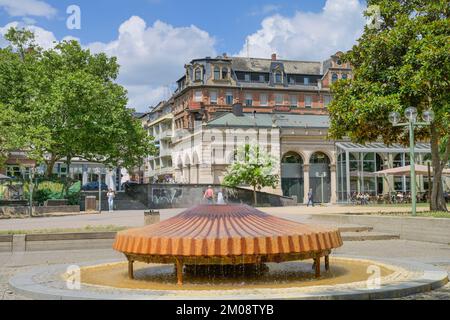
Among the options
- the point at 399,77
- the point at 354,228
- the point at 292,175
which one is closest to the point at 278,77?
the point at 292,175

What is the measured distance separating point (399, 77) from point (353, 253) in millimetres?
9842

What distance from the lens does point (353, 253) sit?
13.7 meters

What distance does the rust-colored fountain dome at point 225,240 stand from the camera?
25.9 ft

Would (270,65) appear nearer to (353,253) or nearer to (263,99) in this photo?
(263,99)

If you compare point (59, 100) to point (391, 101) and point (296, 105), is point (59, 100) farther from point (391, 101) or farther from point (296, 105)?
point (296, 105)

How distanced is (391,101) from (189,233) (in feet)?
47.5

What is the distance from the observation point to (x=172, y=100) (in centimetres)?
8738

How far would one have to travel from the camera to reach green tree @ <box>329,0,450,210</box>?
20.5 metres

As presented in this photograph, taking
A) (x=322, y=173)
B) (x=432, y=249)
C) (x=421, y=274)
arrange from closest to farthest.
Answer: (x=421, y=274) → (x=432, y=249) → (x=322, y=173)

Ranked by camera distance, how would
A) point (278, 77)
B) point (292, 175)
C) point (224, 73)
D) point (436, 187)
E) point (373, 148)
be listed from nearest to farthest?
point (436, 187) → point (373, 148) → point (292, 175) → point (224, 73) → point (278, 77)

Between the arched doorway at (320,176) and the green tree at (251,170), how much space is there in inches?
378

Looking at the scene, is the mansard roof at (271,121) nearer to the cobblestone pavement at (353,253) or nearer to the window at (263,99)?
the window at (263,99)
